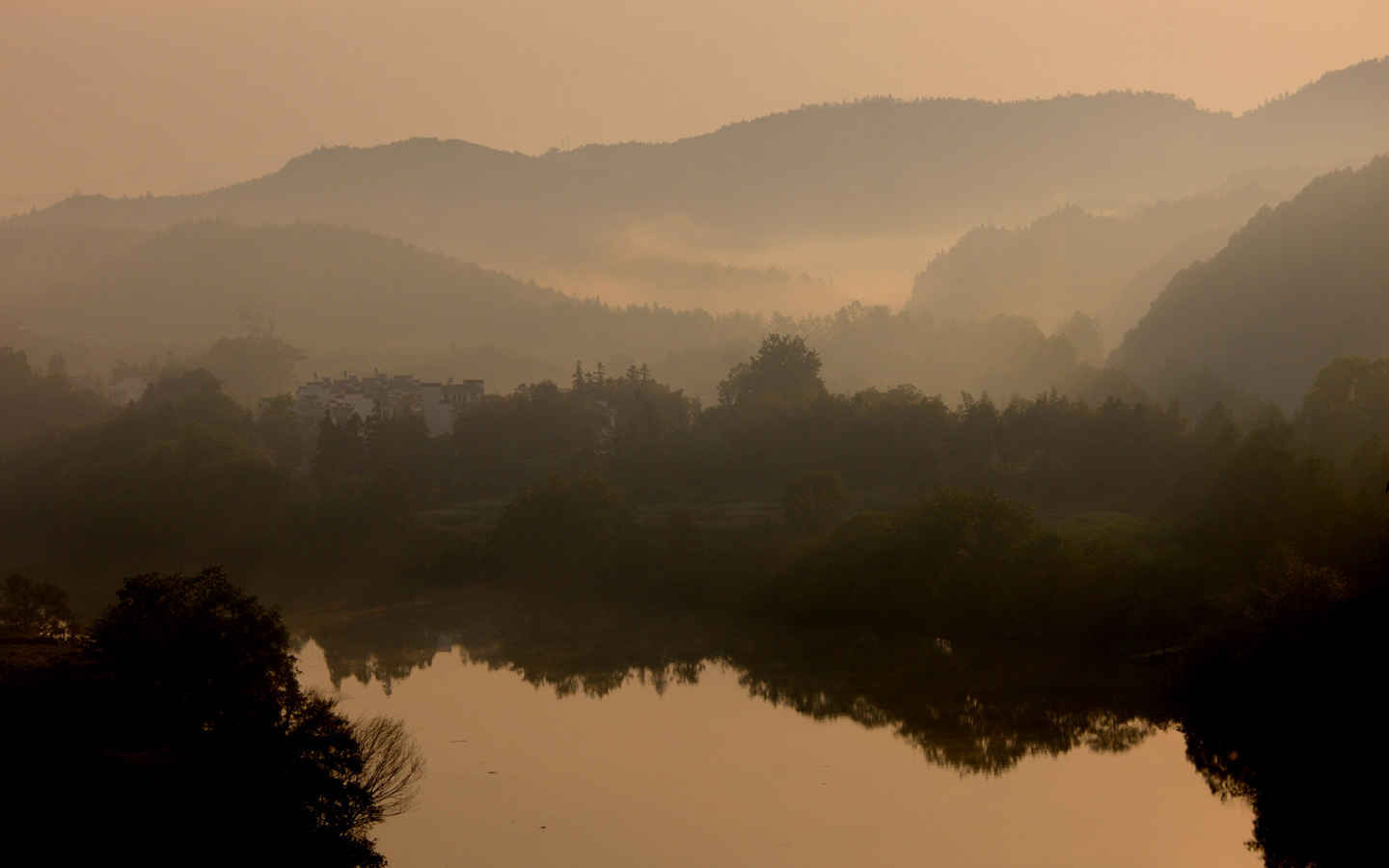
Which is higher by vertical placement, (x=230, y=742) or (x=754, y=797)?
(x=230, y=742)

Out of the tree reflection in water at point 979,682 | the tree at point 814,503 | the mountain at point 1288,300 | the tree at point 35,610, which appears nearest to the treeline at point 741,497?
the tree at point 814,503

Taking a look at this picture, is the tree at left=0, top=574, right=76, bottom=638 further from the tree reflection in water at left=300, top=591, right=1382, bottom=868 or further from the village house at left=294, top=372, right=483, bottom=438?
the village house at left=294, top=372, right=483, bottom=438

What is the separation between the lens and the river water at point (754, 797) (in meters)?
40.1

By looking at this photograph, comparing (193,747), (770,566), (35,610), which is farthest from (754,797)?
(35,610)

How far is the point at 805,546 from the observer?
74.9 metres

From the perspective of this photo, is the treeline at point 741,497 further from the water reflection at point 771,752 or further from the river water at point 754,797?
the river water at point 754,797

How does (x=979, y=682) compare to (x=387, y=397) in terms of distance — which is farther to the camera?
(x=387, y=397)

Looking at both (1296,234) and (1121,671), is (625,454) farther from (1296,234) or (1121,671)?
(1296,234)

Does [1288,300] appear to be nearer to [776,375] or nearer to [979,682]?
[776,375]

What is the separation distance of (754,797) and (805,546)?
99.3 ft

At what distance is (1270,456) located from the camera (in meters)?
66.4

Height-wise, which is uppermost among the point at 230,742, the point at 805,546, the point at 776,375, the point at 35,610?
the point at 776,375

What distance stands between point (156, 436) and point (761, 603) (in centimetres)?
6562

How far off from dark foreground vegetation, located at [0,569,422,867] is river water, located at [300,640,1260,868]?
Result: 2.41m
